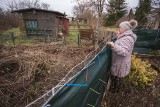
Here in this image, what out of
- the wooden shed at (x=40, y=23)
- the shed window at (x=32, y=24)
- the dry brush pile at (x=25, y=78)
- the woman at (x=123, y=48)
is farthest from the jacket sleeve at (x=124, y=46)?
the shed window at (x=32, y=24)

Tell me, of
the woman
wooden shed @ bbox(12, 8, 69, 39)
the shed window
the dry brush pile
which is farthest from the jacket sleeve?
the shed window

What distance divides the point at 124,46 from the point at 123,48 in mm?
48

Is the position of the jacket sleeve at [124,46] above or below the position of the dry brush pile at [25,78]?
above

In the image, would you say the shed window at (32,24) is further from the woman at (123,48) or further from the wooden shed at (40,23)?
the woman at (123,48)

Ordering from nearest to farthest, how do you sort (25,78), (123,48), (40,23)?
1. (123,48)
2. (25,78)
3. (40,23)

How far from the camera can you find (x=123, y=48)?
2.42 m

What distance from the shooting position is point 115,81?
129 inches

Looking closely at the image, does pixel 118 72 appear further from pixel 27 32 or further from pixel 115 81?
pixel 27 32

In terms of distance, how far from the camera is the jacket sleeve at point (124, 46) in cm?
238

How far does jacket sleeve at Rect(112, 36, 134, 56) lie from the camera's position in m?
2.38

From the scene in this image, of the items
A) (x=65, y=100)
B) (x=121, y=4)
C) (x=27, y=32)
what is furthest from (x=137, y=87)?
(x=121, y=4)

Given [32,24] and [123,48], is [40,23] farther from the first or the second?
[123,48]

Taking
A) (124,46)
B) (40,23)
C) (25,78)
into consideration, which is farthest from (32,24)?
(124,46)

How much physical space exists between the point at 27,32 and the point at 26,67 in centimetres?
1200
